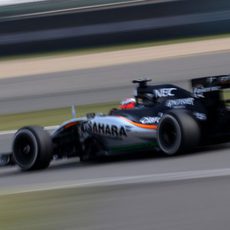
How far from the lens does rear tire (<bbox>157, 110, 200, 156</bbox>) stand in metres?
8.70

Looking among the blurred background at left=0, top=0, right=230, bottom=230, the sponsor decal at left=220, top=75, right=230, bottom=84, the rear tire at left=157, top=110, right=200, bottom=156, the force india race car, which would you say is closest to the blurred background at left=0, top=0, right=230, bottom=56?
the blurred background at left=0, top=0, right=230, bottom=230

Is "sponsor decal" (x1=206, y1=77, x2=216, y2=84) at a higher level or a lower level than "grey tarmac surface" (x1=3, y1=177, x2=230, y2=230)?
higher

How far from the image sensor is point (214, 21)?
22797mm

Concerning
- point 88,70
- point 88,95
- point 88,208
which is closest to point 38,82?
point 88,70

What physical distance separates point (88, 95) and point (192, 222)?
13.0m

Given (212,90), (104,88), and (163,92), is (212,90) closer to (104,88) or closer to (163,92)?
(163,92)

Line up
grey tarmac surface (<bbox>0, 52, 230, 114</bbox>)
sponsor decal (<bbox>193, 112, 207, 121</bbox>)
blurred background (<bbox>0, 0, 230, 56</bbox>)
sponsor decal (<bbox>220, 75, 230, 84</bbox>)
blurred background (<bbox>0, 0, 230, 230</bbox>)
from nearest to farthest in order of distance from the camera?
blurred background (<bbox>0, 0, 230, 230</bbox>) < sponsor decal (<bbox>193, 112, 207, 121</bbox>) < sponsor decal (<bbox>220, 75, 230, 84</bbox>) < grey tarmac surface (<bbox>0, 52, 230, 114</bbox>) < blurred background (<bbox>0, 0, 230, 56</bbox>)

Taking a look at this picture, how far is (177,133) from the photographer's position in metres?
8.75

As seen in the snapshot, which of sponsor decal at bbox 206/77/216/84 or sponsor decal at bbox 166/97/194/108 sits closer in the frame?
sponsor decal at bbox 206/77/216/84

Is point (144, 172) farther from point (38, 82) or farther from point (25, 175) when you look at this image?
point (38, 82)

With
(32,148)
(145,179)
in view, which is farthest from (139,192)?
(32,148)

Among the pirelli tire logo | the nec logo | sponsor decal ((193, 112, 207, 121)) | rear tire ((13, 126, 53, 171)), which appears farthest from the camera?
rear tire ((13, 126, 53, 171))

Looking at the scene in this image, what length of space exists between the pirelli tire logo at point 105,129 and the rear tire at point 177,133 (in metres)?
0.55

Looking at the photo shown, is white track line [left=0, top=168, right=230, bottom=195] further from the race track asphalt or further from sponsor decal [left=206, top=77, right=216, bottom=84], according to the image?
sponsor decal [left=206, top=77, right=216, bottom=84]
